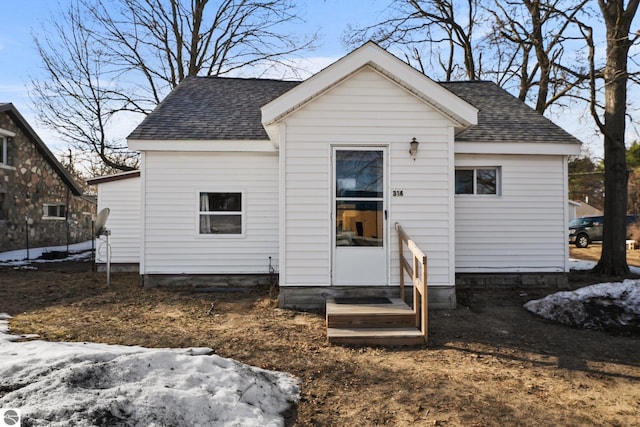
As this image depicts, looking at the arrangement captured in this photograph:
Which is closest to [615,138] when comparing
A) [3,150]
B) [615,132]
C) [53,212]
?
[615,132]

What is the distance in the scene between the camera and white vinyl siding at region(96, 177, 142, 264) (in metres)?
10.7

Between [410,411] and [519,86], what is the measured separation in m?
16.7

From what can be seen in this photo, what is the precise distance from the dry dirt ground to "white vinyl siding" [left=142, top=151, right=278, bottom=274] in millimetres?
869

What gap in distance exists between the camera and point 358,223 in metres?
6.55

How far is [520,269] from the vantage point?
334 inches

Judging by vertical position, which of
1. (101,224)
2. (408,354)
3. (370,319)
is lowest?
(408,354)

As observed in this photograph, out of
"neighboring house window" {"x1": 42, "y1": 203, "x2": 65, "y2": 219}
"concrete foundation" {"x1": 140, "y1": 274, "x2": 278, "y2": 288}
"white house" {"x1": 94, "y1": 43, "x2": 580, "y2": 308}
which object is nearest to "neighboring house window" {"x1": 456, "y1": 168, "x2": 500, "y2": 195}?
"white house" {"x1": 94, "y1": 43, "x2": 580, "y2": 308}

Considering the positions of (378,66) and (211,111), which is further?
(211,111)

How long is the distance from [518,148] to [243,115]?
6.18 metres

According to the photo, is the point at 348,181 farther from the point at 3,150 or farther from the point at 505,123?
the point at 3,150

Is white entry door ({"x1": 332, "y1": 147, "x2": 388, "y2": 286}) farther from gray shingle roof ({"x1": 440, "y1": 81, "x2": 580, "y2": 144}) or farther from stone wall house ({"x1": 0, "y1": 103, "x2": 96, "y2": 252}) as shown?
stone wall house ({"x1": 0, "y1": 103, "x2": 96, "y2": 252})

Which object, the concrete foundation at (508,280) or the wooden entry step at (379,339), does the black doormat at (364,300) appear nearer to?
the wooden entry step at (379,339)

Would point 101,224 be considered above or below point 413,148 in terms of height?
below

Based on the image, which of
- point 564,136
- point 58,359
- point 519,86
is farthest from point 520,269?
point 519,86
